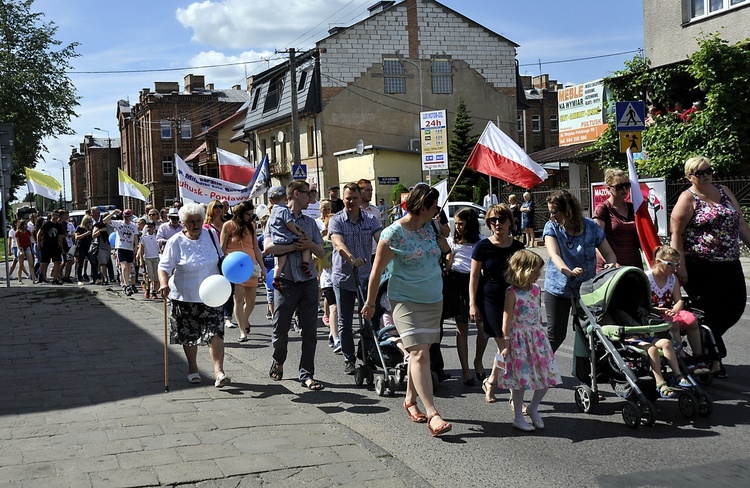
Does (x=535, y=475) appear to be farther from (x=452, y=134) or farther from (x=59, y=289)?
(x=452, y=134)

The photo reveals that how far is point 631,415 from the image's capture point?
20.7ft

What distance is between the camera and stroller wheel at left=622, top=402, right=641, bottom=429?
6270 millimetres

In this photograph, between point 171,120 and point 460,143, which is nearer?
point 460,143

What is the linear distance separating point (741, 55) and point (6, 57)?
36013 mm

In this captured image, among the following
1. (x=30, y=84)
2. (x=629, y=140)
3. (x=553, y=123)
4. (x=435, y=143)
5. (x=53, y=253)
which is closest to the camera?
(x=629, y=140)

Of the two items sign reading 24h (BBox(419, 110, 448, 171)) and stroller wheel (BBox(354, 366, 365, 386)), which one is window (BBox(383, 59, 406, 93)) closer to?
sign reading 24h (BBox(419, 110, 448, 171))

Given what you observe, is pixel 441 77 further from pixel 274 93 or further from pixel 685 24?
pixel 685 24

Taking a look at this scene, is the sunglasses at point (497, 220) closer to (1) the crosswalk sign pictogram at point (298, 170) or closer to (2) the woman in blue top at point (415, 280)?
(2) the woman in blue top at point (415, 280)

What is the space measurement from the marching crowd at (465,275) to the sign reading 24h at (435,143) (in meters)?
18.2

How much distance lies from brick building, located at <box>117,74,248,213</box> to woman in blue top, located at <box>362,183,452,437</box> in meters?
81.0

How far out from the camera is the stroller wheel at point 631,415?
20.6ft

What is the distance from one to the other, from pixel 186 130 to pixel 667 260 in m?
85.5

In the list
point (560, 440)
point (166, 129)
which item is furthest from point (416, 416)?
point (166, 129)

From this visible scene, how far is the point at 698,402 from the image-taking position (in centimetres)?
645
